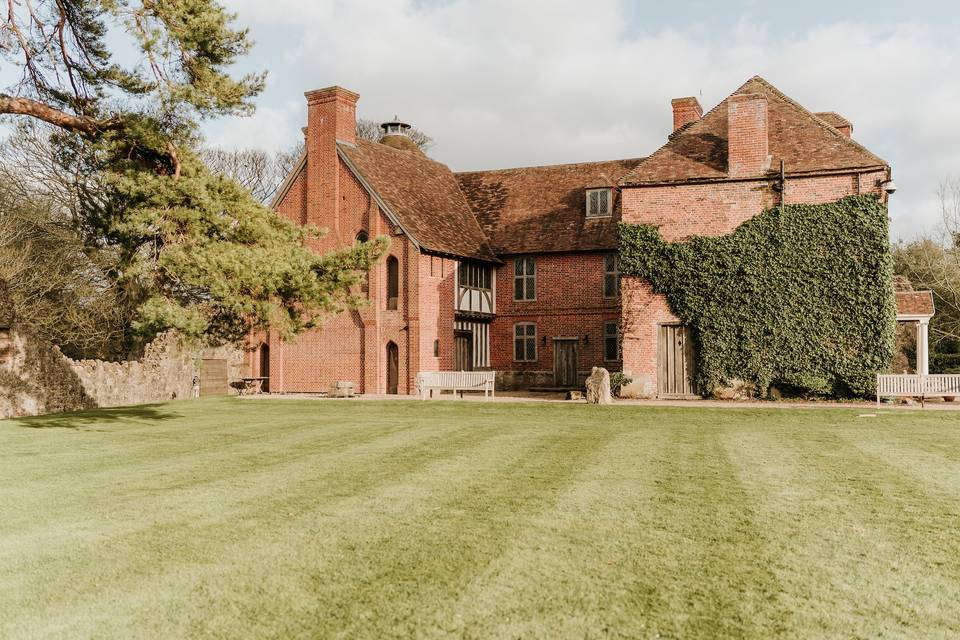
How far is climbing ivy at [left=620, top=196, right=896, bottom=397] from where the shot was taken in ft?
77.4

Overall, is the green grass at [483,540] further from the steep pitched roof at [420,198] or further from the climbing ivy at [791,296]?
the steep pitched roof at [420,198]

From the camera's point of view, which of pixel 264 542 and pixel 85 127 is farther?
pixel 85 127

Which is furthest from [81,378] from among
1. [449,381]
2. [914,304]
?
[914,304]

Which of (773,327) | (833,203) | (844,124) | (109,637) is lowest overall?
(109,637)

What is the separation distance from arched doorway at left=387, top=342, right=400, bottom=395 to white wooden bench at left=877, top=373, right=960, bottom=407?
16.1m

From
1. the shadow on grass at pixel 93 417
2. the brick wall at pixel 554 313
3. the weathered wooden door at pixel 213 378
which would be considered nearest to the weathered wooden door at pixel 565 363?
the brick wall at pixel 554 313

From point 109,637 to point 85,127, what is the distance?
14258mm

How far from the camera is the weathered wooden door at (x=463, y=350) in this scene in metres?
31.9

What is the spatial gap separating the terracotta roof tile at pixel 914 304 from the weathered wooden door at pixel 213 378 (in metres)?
22.9

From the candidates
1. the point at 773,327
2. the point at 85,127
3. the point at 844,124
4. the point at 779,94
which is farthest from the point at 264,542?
the point at 844,124

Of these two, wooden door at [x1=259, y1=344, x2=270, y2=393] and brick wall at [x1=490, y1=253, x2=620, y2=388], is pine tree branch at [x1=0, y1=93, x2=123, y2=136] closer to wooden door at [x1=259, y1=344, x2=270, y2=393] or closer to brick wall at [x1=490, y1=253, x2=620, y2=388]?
wooden door at [x1=259, y1=344, x2=270, y2=393]

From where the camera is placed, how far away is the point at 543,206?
113 ft

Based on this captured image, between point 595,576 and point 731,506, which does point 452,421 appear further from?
point 595,576

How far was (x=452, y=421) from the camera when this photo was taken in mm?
18453
